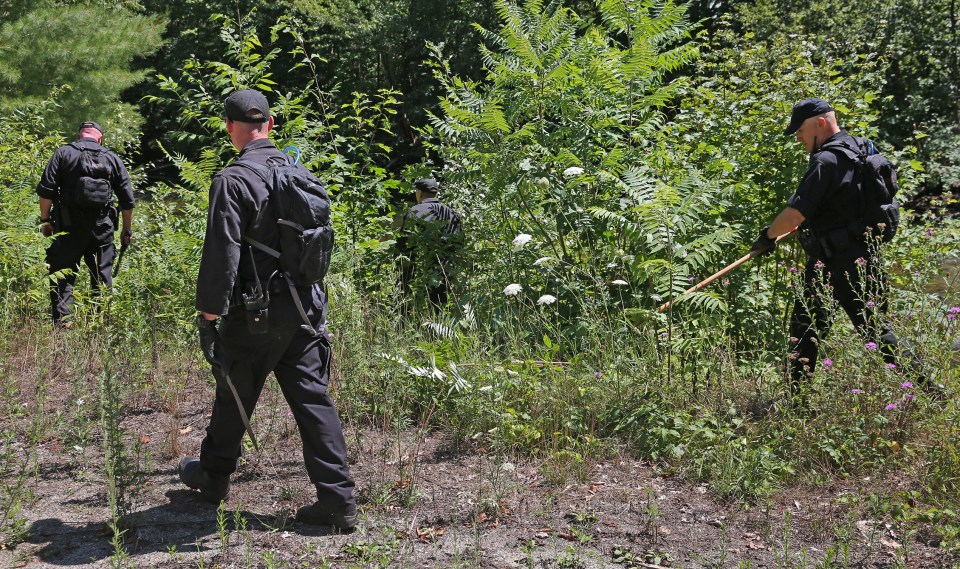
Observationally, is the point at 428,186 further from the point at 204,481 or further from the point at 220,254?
the point at 220,254

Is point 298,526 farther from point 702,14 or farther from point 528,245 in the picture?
point 702,14

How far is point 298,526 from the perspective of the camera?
4066 millimetres

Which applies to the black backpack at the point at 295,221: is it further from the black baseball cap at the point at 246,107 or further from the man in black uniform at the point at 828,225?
the man in black uniform at the point at 828,225

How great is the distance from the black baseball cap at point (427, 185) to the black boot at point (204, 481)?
4.45 m

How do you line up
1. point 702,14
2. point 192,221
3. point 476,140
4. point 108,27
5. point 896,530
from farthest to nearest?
point 702,14, point 108,27, point 192,221, point 476,140, point 896,530

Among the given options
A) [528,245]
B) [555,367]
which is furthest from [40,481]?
[528,245]

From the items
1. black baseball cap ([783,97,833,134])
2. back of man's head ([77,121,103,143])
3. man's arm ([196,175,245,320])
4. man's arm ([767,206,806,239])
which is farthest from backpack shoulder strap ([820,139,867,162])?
back of man's head ([77,121,103,143])

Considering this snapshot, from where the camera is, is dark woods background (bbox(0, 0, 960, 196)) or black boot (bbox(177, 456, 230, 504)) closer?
black boot (bbox(177, 456, 230, 504))

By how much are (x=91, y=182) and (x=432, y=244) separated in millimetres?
3324

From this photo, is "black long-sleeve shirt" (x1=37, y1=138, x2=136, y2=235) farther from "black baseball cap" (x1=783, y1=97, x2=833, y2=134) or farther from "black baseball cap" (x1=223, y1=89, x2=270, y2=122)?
"black baseball cap" (x1=783, y1=97, x2=833, y2=134)

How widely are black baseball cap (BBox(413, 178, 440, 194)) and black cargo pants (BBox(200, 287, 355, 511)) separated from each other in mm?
4294

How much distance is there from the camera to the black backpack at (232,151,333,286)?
3840 millimetres

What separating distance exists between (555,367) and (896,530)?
2185mm

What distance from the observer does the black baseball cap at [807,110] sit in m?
5.37
